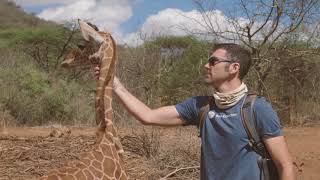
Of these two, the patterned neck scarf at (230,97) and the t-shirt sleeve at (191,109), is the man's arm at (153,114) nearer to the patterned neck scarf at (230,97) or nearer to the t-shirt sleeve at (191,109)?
the t-shirt sleeve at (191,109)

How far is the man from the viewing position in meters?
3.14

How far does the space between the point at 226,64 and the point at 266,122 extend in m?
0.40

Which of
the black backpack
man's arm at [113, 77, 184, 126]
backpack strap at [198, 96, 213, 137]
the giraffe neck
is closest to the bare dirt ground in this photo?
the giraffe neck

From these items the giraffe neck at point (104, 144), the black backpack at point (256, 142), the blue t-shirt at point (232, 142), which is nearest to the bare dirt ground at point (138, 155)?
the giraffe neck at point (104, 144)

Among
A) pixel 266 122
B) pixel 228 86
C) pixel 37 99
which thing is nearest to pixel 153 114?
pixel 228 86

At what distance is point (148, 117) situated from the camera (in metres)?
3.61

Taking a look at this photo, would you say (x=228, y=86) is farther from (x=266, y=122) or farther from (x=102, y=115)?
(x=102, y=115)

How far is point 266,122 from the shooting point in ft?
10.3

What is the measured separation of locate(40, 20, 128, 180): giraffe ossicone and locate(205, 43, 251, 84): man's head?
2.17 ft

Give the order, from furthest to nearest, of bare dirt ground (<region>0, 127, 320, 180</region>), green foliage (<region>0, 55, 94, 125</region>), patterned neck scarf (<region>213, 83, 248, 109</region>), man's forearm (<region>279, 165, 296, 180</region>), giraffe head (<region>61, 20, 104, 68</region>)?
green foliage (<region>0, 55, 94, 125</region>) → bare dirt ground (<region>0, 127, 320, 180</region>) → giraffe head (<region>61, 20, 104, 68</region>) → patterned neck scarf (<region>213, 83, 248, 109</region>) → man's forearm (<region>279, 165, 296, 180</region>)

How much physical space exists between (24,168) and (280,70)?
25.2 ft

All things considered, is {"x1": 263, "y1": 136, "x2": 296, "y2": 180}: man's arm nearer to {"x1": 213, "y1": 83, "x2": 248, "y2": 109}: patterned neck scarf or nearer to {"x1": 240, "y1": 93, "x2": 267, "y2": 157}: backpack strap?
{"x1": 240, "y1": 93, "x2": 267, "y2": 157}: backpack strap

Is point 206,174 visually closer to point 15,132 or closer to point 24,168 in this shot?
point 24,168

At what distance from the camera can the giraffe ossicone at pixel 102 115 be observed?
3.60 meters
